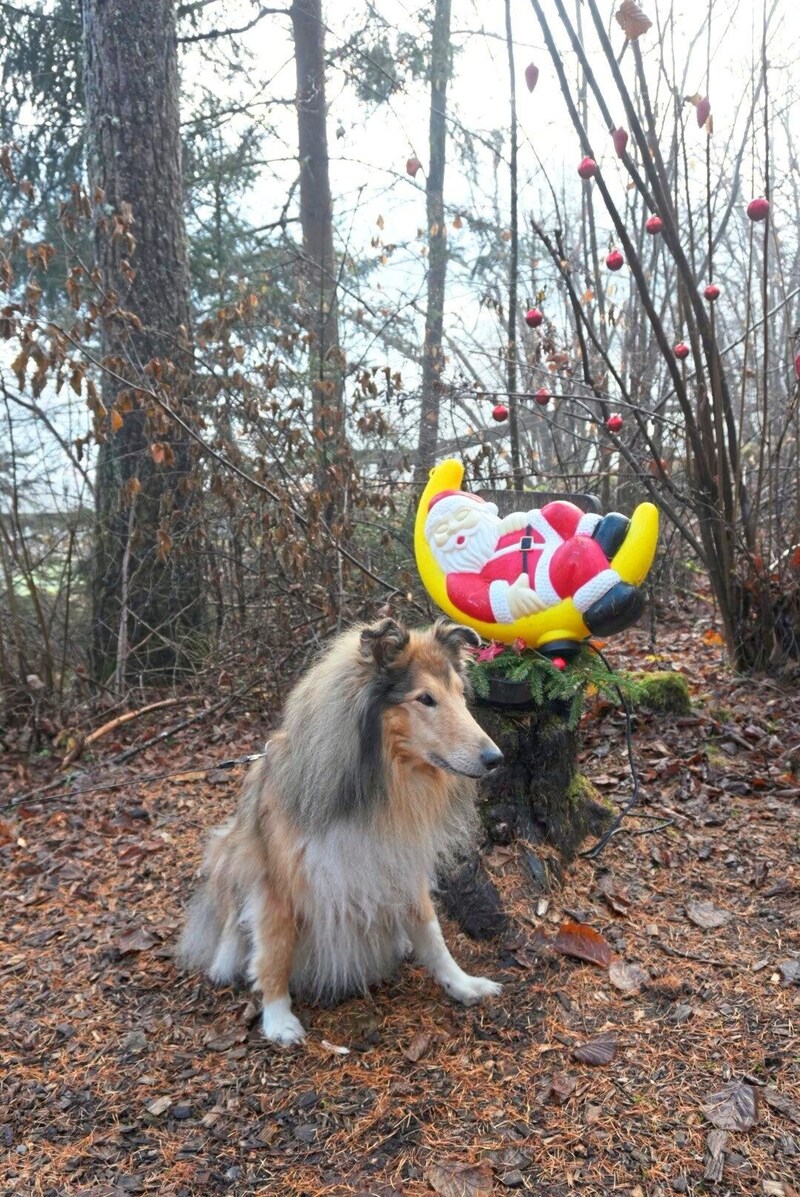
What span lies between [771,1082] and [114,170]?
289 inches

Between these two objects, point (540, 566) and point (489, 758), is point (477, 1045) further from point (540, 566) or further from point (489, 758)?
point (540, 566)

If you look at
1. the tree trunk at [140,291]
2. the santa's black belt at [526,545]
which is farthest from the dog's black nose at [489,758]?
the tree trunk at [140,291]

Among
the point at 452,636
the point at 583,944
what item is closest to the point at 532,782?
the point at 583,944

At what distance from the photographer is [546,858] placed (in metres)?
3.81

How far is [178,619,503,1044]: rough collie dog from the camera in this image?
2.93 meters

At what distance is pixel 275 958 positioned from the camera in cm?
323

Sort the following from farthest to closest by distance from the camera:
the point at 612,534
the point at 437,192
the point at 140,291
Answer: the point at 437,192 < the point at 140,291 < the point at 612,534

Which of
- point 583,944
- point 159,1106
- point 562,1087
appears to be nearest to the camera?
point 562,1087

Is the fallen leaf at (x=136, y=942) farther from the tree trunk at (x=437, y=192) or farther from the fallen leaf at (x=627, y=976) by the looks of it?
the tree trunk at (x=437, y=192)

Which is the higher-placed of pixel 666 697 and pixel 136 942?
pixel 666 697

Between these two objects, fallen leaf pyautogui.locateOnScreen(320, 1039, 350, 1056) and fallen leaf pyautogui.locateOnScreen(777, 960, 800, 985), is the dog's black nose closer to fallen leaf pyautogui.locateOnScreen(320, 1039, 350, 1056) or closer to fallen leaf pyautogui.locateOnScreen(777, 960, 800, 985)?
fallen leaf pyautogui.locateOnScreen(320, 1039, 350, 1056)

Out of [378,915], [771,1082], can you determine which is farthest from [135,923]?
[771,1082]

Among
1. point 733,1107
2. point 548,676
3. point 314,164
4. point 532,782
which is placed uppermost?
point 314,164

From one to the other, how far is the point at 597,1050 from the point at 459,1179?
67 cm
